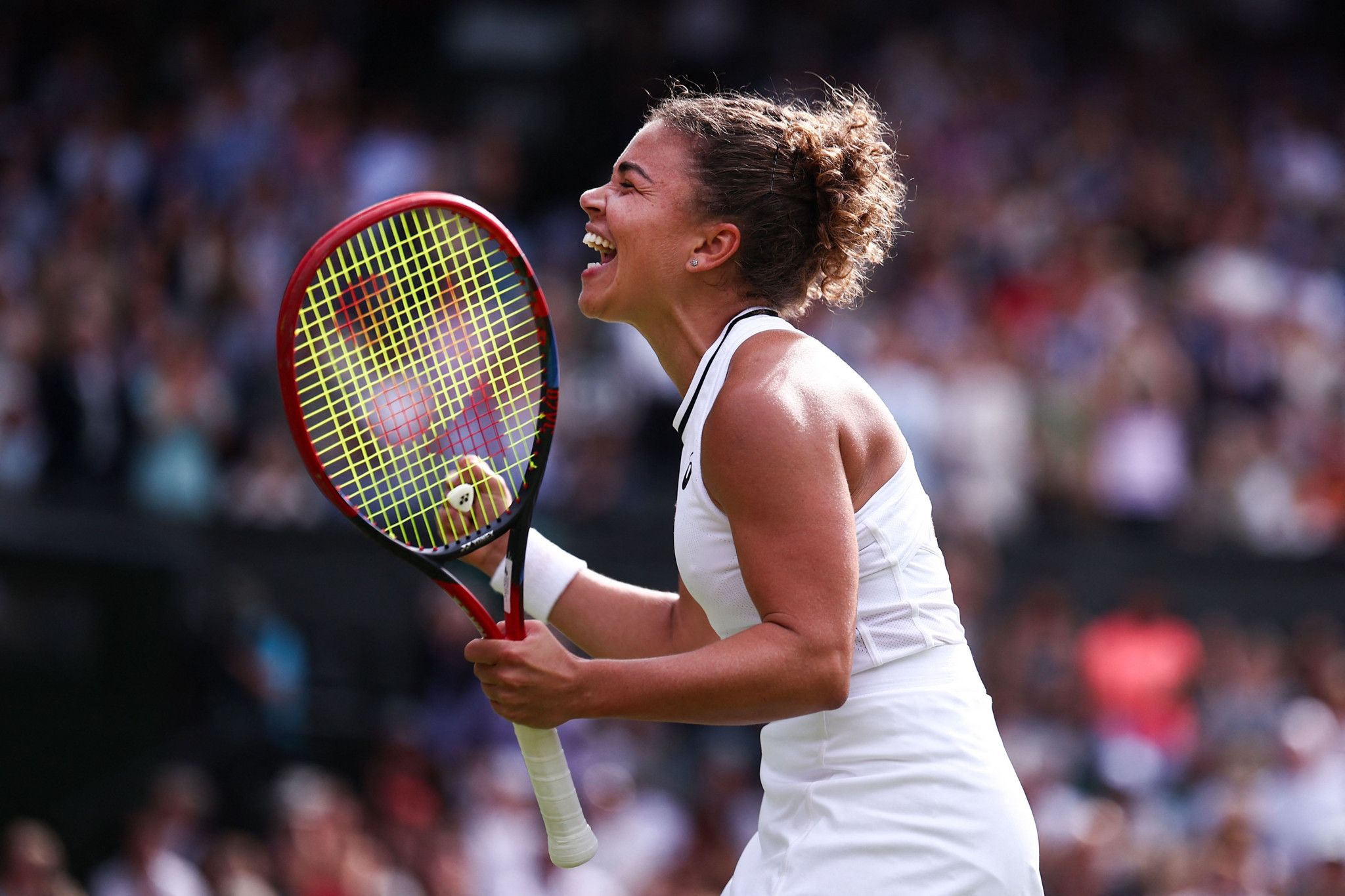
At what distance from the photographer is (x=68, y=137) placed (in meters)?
9.98

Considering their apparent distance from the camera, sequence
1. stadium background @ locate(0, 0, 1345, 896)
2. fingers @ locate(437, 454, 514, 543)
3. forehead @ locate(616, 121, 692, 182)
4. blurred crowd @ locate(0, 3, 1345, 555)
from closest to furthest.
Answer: forehead @ locate(616, 121, 692, 182) < fingers @ locate(437, 454, 514, 543) < stadium background @ locate(0, 0, 1345, 896) < blurred crowd @ locate(0, 3, 1345, 555)

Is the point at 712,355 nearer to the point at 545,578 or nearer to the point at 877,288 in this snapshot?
the point at 545,578

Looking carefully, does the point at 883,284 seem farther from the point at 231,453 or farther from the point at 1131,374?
the point at 231,453

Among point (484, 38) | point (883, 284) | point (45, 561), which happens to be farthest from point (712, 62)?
point (45, 561)

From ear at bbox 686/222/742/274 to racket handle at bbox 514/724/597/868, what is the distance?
798 millimetres

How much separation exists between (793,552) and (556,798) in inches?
25.7

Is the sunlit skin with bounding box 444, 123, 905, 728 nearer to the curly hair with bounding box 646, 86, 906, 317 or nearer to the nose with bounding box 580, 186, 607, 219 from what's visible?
the curly hair with bounding box 646, 86, 906, 317

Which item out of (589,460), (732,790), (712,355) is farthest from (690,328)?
(589,460)

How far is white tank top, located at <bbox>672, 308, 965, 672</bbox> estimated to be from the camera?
2.59m

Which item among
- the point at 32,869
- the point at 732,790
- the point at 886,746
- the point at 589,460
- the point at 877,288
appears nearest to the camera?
the point at 886,746

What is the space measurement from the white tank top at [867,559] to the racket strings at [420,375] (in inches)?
15.8

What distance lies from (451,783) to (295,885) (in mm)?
1029

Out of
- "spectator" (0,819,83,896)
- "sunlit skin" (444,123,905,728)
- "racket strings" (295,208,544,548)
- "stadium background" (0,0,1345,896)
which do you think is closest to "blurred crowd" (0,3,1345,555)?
"stadium background" (0,0,1345,896)

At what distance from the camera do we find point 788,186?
109 inches
